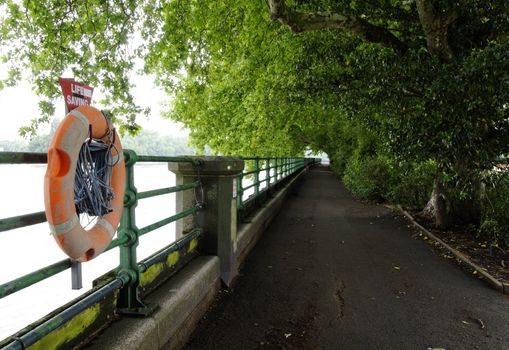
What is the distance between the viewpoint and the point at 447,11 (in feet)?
19.7

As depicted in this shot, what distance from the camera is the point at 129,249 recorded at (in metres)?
2.88

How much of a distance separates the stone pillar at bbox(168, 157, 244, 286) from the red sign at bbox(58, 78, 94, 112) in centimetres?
194

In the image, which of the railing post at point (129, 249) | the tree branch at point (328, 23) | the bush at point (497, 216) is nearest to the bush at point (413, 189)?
the bush at point (497, 216)

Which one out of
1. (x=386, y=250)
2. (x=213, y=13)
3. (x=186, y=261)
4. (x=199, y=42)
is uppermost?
(x=213, y=13)

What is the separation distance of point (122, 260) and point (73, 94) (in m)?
1.32

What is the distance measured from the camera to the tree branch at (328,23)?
6.84 m

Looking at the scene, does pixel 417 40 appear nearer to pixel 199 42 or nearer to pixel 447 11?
pixel 447 11

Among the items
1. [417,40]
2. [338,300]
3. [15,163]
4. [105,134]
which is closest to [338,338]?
[338,300]

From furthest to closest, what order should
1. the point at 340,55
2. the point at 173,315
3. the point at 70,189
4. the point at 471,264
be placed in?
1. the point at 340,55
2. the point at 471,264
3. the point at 173,315
4. the point at 70,189

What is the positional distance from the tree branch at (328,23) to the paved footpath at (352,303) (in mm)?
4096

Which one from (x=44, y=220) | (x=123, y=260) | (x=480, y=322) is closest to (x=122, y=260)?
(x=123, y=260)

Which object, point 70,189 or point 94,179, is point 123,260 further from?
point 70,189

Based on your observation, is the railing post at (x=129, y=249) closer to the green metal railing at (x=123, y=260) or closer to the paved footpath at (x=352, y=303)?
the green metal railing at (x=123, y=260)

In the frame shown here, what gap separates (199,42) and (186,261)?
26.8 ft
